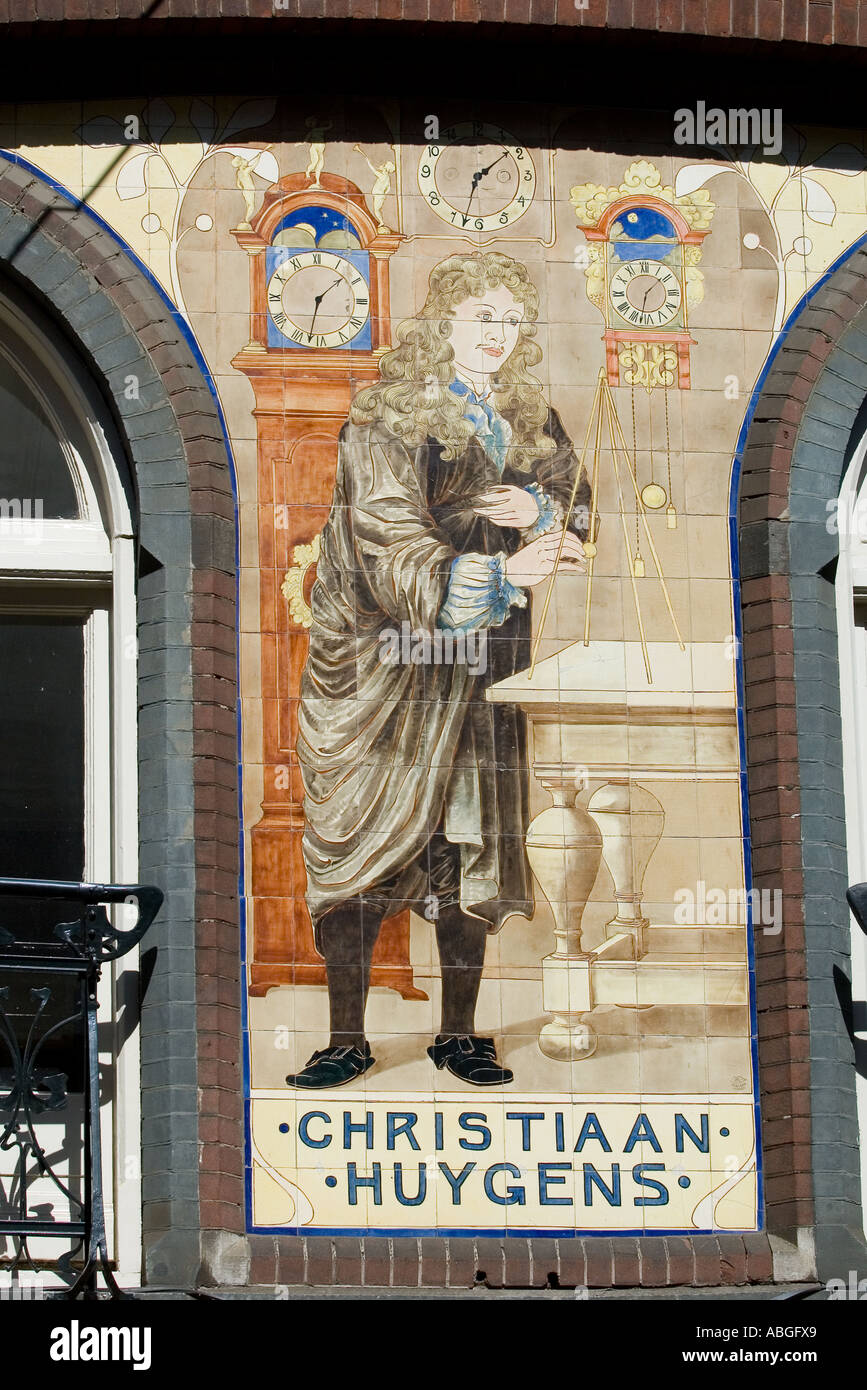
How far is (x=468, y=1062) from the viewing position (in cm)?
1102

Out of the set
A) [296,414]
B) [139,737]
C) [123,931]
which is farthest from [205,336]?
[123,931]

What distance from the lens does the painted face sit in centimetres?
1180

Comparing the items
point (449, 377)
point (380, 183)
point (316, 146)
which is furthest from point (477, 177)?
point (449, 377)

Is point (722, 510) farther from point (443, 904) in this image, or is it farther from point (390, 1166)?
point (390, 1166)

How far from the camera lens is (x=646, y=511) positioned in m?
11.7

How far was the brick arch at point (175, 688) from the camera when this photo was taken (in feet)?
35.2

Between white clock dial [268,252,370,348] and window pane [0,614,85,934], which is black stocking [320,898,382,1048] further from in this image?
white clock dial [268,252,370,348]

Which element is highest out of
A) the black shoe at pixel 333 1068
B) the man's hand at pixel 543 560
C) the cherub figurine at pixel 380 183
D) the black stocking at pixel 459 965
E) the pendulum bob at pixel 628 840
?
the cherub figurine at pixel 380 183

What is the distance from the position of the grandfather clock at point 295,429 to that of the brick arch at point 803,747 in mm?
1618

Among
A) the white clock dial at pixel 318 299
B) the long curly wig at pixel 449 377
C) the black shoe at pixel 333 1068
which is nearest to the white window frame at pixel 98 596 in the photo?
the black shoe at pixel 333 1068

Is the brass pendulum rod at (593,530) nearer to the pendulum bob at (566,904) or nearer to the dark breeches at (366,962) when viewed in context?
the pendulum bob at (566,904)

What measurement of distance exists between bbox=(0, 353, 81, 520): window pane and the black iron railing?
5.61ft

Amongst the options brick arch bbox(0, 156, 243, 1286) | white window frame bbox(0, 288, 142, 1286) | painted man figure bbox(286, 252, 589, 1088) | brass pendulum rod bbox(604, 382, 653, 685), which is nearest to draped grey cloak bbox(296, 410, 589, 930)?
painted man figure bbox(286, 252, 589, 1088)

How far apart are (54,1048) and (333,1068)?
1211 millimetres
